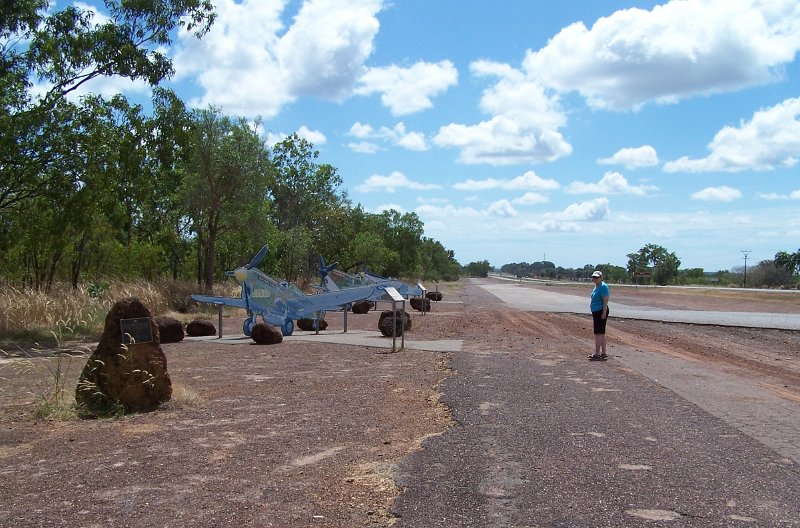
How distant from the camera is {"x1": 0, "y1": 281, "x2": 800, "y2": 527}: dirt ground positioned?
466 centimetres

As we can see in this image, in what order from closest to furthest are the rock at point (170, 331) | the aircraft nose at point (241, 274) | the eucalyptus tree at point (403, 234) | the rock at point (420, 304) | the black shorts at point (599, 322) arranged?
1. the black shorts at point (599, 322)
2. the rock at point (170, 331)
3. the aircraft nose at point (241, 274)
4. the rock at point (420, 304)
5. the eucalyptus tree at point (403, 234)

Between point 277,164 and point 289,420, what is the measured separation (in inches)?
1958

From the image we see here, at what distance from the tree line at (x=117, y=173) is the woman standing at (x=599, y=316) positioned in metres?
11.6

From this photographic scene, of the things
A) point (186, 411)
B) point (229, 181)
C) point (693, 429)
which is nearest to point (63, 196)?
point (186, 411)

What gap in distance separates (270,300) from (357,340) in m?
2.84

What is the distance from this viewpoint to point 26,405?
8359mm

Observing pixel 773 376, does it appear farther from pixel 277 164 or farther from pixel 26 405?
pixel 277 164

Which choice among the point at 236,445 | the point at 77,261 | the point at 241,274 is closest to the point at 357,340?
the point at 241,274

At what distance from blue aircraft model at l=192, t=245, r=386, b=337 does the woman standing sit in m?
5.93

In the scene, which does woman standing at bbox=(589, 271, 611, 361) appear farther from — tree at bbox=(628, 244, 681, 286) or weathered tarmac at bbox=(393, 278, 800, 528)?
tree at bbox=(628, 244, 681, 286)

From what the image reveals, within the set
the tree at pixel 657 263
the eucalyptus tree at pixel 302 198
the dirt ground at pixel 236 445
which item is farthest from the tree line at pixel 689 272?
the dirt ground at pixel 236 445

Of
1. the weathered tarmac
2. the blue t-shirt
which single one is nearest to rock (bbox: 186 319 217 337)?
the blue t-shirt

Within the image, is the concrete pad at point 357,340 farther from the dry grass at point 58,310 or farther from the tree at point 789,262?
the tree at point 789,262

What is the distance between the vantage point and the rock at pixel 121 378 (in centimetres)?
804
